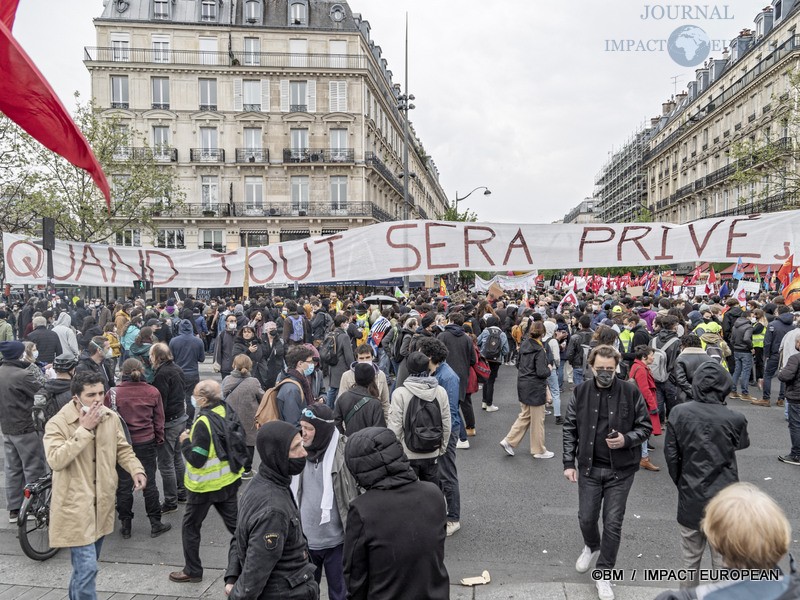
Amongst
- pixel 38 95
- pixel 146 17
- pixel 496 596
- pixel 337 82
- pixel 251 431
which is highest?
pixel 146 17

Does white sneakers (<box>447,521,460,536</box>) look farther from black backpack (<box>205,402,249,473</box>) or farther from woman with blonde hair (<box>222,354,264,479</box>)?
woman with blonde hair (<box>222,354,264,479</box>)

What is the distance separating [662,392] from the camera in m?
7.26

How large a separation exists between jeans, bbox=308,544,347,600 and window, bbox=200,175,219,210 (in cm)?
3772

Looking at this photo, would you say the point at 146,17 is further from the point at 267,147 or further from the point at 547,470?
the point at 547,470

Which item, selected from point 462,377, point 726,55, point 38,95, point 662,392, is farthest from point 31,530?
point 726,55

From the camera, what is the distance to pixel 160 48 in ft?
122

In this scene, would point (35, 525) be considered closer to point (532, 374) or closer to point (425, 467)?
point (425, 467)

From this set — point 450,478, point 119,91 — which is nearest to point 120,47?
point 119,91

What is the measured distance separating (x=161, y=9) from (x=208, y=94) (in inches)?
271

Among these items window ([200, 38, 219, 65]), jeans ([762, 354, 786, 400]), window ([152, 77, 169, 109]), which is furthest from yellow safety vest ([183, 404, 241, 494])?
window ([200, 38, 219, 65])

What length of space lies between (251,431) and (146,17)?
41596mm

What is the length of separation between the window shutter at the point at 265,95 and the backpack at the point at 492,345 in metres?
34.1

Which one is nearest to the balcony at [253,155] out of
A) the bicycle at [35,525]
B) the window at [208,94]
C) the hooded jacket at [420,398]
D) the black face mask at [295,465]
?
the window at [208,94]

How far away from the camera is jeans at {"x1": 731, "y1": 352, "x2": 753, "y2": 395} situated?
9336 mm
